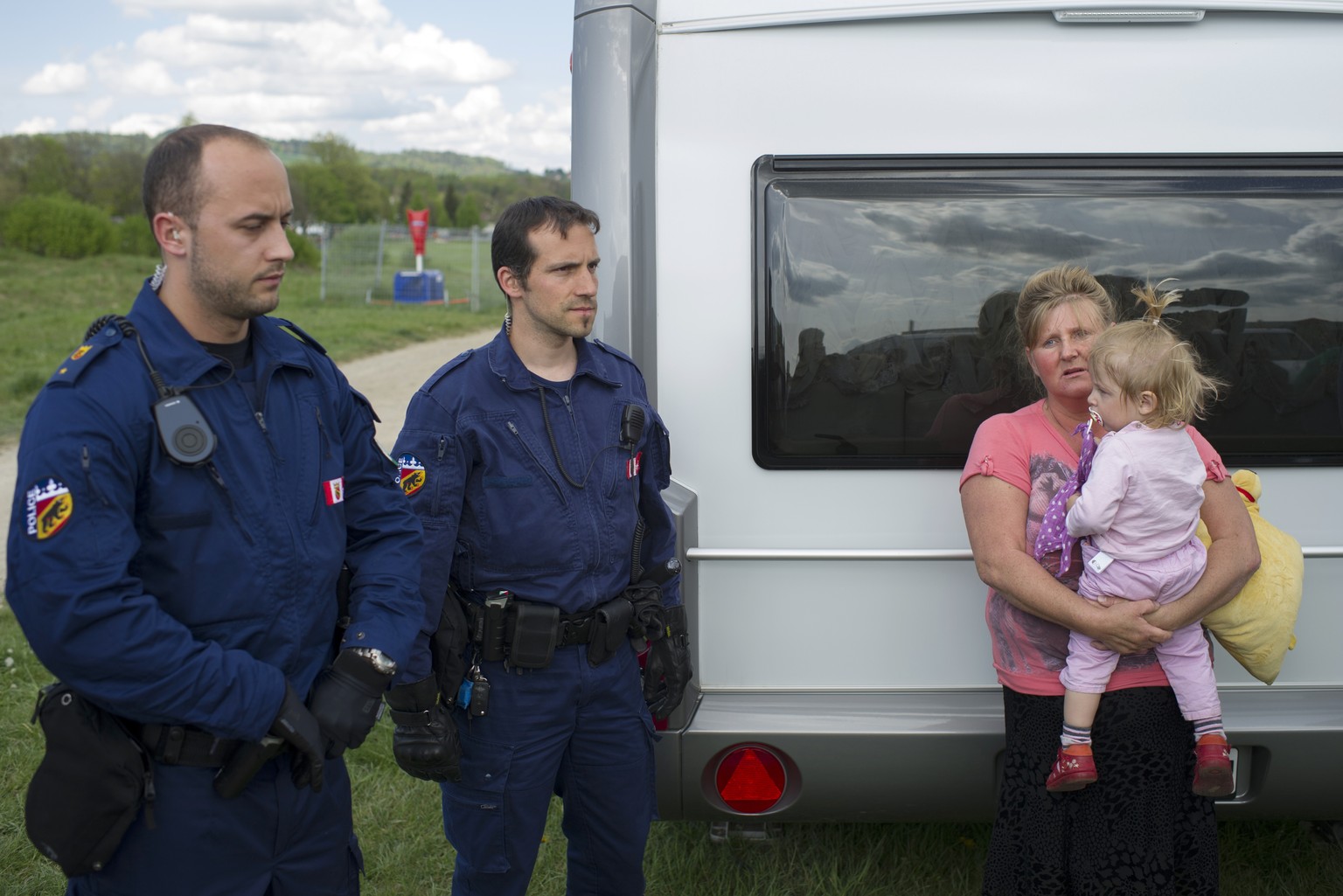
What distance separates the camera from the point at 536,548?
2.59 metres

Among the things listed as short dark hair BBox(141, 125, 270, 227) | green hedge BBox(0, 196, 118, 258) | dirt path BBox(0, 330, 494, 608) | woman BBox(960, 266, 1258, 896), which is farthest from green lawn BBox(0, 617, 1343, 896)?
green hedge BBox(0, 196, 118, 258)

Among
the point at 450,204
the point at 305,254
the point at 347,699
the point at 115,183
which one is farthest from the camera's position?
the point at 450,204

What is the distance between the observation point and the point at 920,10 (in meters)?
2.70

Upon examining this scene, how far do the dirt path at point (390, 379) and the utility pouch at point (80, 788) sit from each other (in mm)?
5997

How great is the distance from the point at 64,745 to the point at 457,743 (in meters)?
0.89

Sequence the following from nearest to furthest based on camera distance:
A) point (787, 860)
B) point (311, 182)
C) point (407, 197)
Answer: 1. point (787, 860)
2. point (311, 182)
3. point (407, 197)

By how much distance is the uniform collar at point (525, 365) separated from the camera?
8.67 ft

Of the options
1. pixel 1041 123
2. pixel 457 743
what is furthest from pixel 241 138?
pixel 1041 123

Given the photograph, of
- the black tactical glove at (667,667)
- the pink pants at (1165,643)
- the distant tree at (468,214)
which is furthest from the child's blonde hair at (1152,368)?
the distant tree at (468,214)

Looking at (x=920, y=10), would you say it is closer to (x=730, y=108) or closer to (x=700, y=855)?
(x=730, y=108)

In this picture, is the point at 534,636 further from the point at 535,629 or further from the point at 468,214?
the point at 468,214

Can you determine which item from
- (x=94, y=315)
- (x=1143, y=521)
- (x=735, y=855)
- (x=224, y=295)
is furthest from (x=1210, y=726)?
(x=94, y=315)

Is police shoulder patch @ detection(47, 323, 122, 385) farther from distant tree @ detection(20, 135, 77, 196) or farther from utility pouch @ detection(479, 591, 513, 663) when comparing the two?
distant tree @ detection(20, 135, 77, 196)

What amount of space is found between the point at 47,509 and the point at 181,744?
478mm
